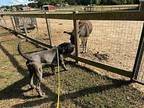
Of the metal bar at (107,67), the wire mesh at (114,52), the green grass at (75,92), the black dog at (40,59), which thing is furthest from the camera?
the wire mesh at (114,52)

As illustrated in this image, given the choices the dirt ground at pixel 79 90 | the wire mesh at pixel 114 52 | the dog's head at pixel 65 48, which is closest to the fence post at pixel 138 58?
the dirt ground at pixel 79 90

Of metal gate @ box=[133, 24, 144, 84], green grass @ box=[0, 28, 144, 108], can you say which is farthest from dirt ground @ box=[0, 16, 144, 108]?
metal gate @ box=[133, 24, 144, 84]

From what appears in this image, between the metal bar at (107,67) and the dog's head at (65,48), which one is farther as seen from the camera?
the dog's head at (65,48)

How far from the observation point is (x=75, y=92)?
508cm

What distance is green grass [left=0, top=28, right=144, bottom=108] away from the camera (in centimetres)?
457

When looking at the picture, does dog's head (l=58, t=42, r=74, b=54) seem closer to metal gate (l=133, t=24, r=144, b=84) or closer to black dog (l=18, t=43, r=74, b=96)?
black dog (l=18, t=43, r=74, b=96)

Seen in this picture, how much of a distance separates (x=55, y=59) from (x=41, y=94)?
3.53 ft

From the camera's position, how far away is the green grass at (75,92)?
4.57 metres

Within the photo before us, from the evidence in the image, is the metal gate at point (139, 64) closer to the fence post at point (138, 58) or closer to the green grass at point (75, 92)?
the fence post at point (138, 58)

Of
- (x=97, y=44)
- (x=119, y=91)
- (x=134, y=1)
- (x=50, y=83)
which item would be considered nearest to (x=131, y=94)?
(x=119, y=91)

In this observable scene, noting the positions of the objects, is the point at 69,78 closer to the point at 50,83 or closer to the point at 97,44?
the point at 50,83

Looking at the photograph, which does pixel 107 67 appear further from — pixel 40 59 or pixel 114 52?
pixel 114 52

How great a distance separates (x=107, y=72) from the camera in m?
5.95

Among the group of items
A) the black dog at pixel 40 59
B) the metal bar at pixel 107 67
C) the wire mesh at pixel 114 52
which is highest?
the black dog at pixel 40 59
